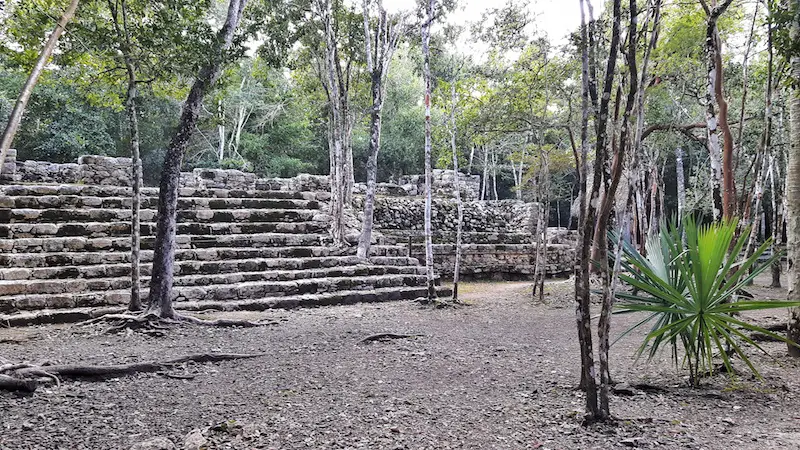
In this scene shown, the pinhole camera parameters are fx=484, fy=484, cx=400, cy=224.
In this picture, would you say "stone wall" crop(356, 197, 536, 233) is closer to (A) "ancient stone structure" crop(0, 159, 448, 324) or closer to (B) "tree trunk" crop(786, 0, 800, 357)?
(A) "ancient stone structure" crop(0, 159, 448, 324)

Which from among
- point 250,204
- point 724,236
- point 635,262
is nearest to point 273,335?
point 635,262

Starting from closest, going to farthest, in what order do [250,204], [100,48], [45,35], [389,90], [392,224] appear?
[100,48], [45,35], [250,204], [392,224], [389,90]

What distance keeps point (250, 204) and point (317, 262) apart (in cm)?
250

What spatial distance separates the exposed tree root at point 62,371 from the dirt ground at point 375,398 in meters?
0.08

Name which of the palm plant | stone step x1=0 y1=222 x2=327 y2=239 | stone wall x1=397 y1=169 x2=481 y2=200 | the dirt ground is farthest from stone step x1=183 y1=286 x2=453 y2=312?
stone wall x1=397 y1=169 x2=481 y2=200

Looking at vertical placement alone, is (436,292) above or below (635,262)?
below

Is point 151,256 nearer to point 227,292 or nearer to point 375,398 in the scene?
point 227,292

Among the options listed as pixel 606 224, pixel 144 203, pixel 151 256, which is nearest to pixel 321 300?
pixel 151 256

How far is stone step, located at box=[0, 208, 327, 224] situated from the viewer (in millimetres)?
7836

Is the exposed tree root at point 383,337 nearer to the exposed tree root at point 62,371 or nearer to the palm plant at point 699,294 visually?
the exposed tree root at point 62,371

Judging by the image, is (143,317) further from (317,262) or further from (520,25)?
(520,25)

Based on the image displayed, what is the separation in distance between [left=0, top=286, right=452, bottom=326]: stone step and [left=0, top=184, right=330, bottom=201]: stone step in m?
3.60

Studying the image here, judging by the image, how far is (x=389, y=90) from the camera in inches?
963

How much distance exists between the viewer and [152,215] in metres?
8.94
